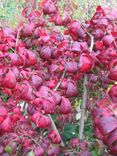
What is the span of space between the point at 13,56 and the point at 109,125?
1.82ft

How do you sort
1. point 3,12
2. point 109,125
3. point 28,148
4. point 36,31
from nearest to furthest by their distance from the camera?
point 109,125 < point 28,148 < point 36,31 < point 3,12

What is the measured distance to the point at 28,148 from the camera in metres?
1.55

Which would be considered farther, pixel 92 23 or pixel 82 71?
pixel 92 23

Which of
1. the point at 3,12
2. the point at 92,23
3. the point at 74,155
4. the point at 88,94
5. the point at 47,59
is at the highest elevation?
the point at 92,23

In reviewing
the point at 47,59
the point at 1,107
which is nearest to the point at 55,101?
the point at 1,107

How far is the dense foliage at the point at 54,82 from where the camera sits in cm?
145

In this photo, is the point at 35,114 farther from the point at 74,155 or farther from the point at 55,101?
the point at 74,155

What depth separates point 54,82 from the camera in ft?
5.41

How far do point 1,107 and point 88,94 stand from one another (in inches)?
20.0

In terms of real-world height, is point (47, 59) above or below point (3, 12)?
above

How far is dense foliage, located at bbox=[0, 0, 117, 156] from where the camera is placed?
4.77ft

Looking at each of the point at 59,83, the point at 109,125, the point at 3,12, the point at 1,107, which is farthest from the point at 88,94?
the point at 3,12

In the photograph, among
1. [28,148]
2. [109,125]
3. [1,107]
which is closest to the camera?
[109,125]

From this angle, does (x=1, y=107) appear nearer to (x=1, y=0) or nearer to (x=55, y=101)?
(x=55, y=101)
